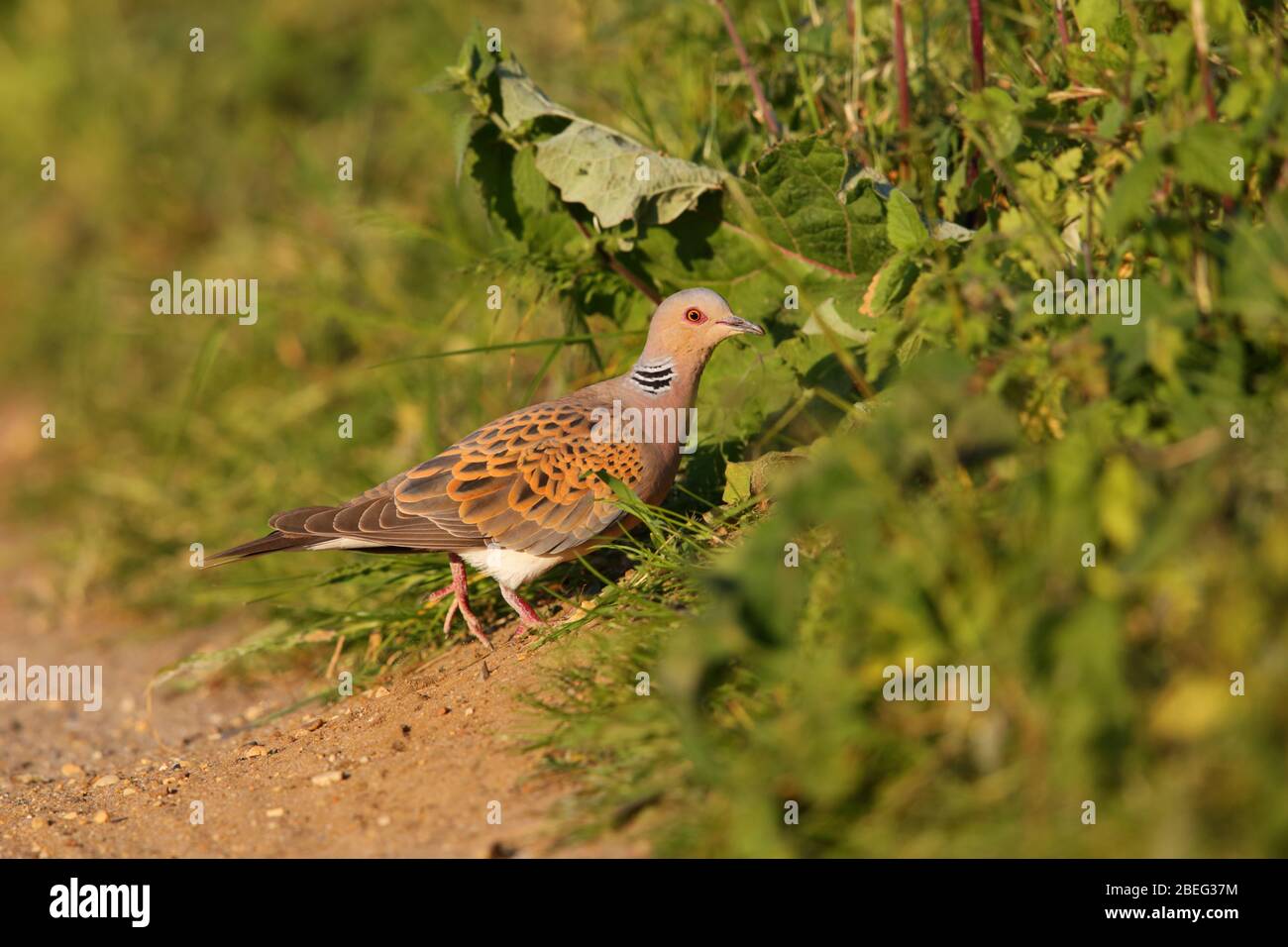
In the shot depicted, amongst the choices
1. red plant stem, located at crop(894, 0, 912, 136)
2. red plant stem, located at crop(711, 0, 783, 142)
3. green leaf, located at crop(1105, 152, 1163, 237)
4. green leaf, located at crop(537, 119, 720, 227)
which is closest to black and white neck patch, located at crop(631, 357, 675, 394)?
green leaf, located at crop(537, 119, 720, 227)

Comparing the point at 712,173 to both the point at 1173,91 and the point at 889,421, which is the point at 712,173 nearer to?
the point at 1173,91

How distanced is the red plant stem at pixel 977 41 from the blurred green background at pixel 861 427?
0.41ft

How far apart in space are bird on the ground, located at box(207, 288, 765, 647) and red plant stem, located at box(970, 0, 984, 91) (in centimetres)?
112

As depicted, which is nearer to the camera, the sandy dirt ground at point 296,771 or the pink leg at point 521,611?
the sandy dirt ground at point 296,771

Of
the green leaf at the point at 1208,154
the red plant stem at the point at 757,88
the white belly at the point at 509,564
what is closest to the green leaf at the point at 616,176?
the red plant stem at the point at 757,88

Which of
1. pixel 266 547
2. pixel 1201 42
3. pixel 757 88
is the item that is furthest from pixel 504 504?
pixel 1201 42

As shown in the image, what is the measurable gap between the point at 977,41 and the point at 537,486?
2.09m

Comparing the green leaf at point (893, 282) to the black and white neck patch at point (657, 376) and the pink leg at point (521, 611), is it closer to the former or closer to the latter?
the black and white neck patch at point (657, 376)

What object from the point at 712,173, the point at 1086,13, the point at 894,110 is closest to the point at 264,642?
the point at 712,173

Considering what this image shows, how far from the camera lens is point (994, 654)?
8.86 ft

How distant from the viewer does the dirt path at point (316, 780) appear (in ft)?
11.2

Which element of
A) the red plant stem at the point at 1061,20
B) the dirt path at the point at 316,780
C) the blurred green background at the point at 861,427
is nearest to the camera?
the blurred green background at the point at 861,427

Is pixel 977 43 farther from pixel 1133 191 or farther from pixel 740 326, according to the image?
pixel 1133 191

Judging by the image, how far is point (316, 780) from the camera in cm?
385
